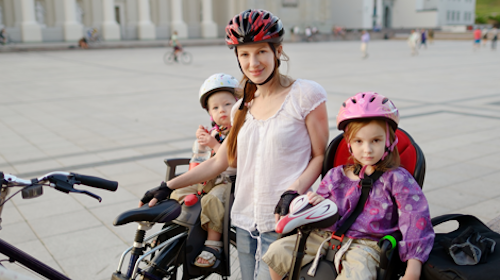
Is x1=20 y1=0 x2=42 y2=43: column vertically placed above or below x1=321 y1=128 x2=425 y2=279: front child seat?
above

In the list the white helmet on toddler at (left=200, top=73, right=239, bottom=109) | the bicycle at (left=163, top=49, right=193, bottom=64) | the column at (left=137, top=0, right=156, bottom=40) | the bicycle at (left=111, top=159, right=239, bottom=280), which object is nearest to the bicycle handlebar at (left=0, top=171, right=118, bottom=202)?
the bicycle at (left=111, top=159, right=239, bottom=280)

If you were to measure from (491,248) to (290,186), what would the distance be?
0.83 m

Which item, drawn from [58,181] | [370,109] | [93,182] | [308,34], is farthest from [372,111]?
[308,34]

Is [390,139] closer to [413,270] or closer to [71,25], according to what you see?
[413,270]

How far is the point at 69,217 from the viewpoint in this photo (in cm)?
441

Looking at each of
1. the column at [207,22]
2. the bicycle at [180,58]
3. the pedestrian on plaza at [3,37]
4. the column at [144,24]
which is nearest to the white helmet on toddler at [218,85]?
the bicycle at [180,58]

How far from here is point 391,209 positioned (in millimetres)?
1959

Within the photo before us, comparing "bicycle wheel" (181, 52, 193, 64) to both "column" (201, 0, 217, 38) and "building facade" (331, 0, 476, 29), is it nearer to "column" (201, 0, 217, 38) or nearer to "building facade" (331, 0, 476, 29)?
"column" (201, 0, 217, 38)

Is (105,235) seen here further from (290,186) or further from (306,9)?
(306,9)

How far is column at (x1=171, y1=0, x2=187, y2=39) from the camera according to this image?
47.6 m

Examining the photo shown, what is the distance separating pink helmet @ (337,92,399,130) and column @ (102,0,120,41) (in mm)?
44460

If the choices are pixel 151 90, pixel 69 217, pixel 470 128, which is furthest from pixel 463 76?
pixel 69 217

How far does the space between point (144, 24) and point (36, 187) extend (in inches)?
1828

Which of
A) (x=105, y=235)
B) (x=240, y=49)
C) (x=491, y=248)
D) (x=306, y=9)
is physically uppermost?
(x=306, y=9)
